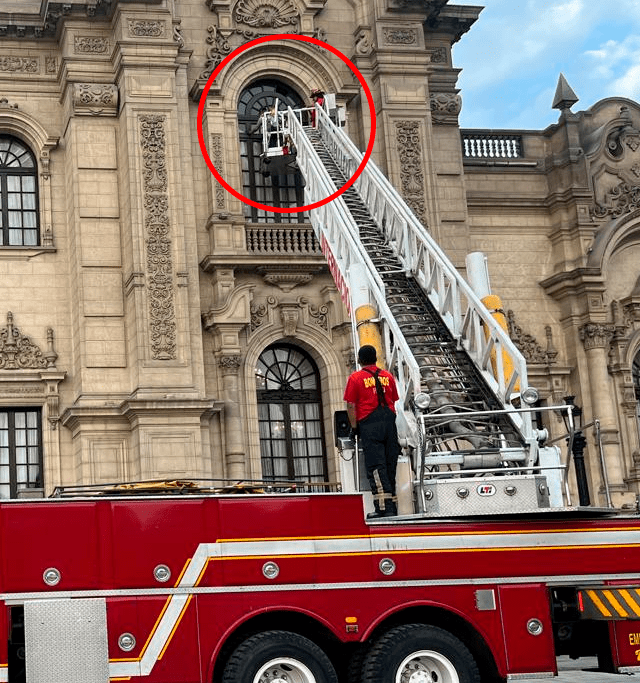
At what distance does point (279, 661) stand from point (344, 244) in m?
10.6

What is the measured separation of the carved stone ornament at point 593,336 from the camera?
105ft

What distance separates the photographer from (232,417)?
2736cm

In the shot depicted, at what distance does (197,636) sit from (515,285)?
2185 cm

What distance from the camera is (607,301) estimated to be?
1292 inches

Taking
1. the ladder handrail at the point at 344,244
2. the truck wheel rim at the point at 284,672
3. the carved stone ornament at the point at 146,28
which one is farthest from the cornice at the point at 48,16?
the truck wheel rim at the point at 284,672

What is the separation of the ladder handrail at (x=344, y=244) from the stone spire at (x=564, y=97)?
8.13 meters

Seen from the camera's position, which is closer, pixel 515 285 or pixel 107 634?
pixel 107 634

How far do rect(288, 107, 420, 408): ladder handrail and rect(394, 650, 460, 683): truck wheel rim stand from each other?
3.92 meters

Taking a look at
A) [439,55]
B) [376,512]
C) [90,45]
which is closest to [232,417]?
[90,45]

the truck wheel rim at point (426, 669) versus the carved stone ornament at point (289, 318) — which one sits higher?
the carved stone ornament at point (289, 318)

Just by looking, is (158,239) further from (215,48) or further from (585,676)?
(585,676)

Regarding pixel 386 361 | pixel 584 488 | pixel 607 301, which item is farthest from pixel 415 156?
pixel 386 361

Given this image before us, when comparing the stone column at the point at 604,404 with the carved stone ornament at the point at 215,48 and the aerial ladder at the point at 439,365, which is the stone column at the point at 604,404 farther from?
the carved stone ornament at the point at 215,48

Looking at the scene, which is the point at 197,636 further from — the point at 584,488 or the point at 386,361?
the point at 584,488
